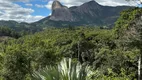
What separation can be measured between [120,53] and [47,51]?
9207mm

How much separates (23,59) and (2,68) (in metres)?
2.67

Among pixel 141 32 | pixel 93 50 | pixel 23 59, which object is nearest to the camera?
pixel 141 32

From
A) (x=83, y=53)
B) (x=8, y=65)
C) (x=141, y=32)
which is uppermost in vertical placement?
(x=141, y=32)

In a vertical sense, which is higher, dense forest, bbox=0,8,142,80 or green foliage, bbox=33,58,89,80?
green foliage, bbox=33,58,89,80

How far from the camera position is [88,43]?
56812 mm

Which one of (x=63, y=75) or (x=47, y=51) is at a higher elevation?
(x=63, y=75)

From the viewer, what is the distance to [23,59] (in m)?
27.9

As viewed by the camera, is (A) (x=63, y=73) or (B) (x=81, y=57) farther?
(B) (x=81, y=57)

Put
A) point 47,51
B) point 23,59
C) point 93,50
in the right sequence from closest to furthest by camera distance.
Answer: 1. point 23,59
2. point 47,51
3. point 93,50

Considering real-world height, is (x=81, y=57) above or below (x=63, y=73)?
below

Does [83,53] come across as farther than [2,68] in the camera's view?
Yes

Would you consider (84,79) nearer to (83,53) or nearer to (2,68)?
(2,68)

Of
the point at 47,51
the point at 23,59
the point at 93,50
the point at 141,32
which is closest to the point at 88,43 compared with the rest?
the point at 93,50

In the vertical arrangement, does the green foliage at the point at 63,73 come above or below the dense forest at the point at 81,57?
above
